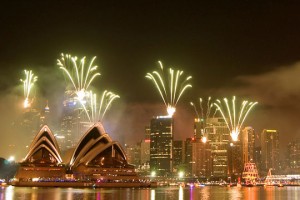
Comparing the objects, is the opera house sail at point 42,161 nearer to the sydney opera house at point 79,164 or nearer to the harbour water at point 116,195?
the sydney opera house at point 79,164

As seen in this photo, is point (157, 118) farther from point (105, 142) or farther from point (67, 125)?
point (105, 142)

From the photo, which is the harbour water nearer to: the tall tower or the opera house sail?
the opera house sail

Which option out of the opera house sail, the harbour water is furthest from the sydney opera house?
the harbour water

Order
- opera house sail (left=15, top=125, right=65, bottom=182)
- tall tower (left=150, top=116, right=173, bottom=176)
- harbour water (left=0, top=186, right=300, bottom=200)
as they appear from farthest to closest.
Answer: tall tower (left=150, top=116, right=173, bottom=176), opera house sail (left=15, top=125, right=65, bottom=182), harbour water (left=0, top=186, right=300, bottom=200)

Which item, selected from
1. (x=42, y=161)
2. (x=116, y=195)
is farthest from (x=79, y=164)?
(x=116, y=195)

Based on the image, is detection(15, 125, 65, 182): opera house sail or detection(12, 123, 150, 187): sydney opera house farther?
detection(15, 125, 65, 182): opera house sail

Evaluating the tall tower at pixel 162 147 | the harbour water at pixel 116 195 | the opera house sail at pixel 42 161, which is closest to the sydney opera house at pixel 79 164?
the opera house sail at pixel 42 161
